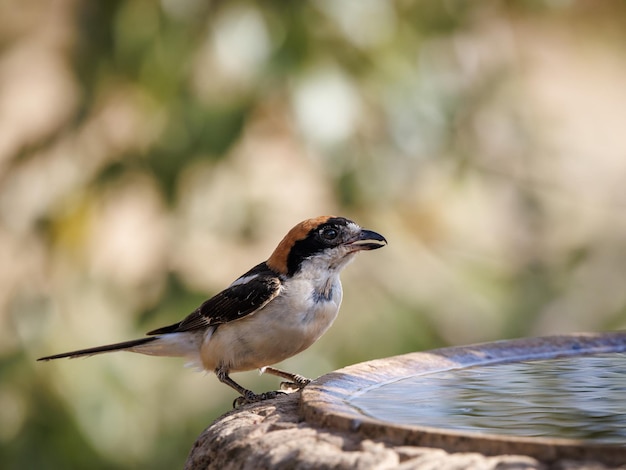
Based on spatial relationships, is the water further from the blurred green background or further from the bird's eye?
the blurred green background

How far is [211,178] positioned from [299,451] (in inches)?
116

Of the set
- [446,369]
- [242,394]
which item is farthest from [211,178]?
[446,369]

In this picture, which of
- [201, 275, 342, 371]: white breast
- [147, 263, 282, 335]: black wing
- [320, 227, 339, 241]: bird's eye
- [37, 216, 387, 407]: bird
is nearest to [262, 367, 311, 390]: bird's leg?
[37, 216, 387, 407]: bird

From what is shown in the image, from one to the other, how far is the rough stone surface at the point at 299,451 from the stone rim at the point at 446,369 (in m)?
0.02

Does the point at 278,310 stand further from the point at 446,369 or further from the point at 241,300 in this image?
the point at 446,369

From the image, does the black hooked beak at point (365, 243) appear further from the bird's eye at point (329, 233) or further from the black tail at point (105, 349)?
the black tail at point (105, 349)

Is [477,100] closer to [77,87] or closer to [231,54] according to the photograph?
[231,54]

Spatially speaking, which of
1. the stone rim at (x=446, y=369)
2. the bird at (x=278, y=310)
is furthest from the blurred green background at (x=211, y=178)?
the stone rim at (x=446, y=369)

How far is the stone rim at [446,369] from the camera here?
1.63 m

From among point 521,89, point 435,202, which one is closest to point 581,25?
point 521,89

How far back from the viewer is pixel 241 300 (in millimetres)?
3725

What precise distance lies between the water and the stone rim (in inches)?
2.0

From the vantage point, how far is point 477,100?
5629mm

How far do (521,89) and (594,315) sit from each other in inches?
60.5
